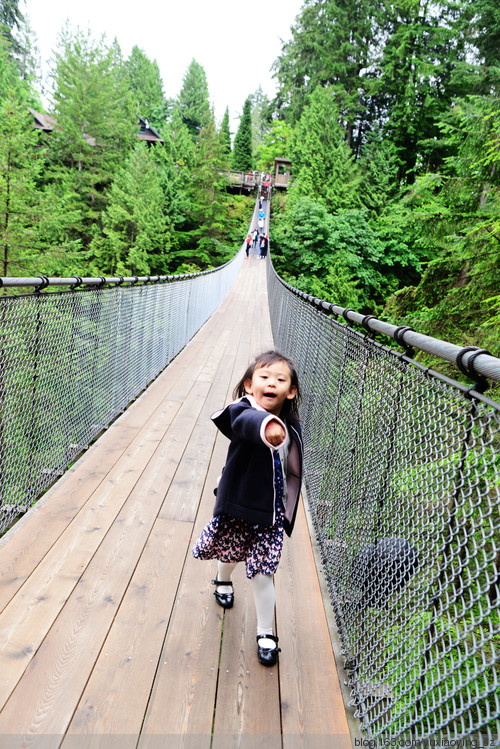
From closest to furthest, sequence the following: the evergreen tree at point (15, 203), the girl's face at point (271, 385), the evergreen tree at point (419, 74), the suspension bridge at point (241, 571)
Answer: the suspension bridge at point (241, 571)
the girl's face at point (271, 385)
the evergreen tree at point (15, 203)
the evergreen tree at point (419, 74)

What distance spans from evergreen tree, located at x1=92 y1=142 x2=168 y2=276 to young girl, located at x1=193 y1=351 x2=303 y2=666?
2476 cm

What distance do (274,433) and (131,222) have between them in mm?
27257

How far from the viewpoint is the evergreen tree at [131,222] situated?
2552 centimetres

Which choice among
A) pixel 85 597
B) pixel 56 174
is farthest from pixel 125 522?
pixel 56 174

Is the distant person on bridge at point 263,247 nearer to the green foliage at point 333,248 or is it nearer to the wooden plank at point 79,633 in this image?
the green foliage at point 333,248

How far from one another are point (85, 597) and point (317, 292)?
19.0m

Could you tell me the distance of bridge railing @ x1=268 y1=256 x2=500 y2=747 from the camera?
1.08 m

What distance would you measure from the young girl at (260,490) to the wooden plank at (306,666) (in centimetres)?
12

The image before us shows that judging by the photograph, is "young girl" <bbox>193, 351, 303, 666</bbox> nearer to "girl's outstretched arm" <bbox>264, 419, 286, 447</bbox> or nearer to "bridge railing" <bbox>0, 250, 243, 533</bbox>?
"girl's outstretched arm" <bbox>264, 419, 286, 447</bbox>

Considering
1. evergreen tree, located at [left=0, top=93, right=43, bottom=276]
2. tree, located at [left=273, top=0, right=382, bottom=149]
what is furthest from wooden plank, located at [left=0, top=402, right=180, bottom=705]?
tree, located at [left=273, top=0, right=382, bottom=149]

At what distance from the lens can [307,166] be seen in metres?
29.4

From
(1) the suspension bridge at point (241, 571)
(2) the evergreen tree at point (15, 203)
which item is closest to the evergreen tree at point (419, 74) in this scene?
(2) the evergreen tree at point (15, 203)

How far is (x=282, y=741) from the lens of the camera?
154cm

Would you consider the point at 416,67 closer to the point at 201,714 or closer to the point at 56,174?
the point at 56,174
